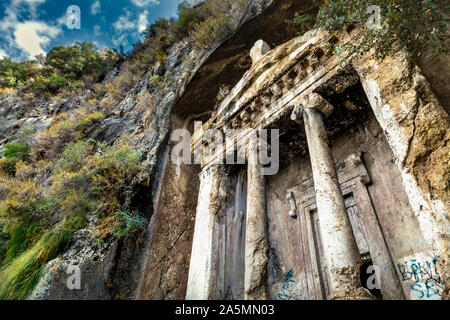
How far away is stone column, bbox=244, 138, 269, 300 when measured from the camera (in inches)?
130

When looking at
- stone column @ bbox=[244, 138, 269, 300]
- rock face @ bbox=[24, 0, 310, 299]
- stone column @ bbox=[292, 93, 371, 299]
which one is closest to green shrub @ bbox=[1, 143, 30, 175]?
rock face @ bbox=[24, 0, 310, 299]

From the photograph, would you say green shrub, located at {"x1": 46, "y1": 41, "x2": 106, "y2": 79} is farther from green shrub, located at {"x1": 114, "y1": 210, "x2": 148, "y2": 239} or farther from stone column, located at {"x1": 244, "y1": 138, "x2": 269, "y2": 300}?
stone column, located at {"x1": 244, "y1": 138, "x2": 269, "y2": 300}

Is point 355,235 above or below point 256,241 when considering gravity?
above

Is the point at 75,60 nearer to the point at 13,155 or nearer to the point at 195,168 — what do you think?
the point at 13,155

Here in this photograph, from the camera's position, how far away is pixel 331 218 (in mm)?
2893

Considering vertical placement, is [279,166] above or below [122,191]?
above

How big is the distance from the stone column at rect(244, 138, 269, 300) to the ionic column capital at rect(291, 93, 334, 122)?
1.11 m

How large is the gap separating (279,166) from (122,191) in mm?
3735

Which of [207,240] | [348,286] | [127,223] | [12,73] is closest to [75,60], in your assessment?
[12,73]

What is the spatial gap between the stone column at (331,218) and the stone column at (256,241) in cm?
97

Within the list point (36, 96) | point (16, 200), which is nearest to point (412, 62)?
point (16, 200)

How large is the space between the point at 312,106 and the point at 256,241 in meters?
2.30
